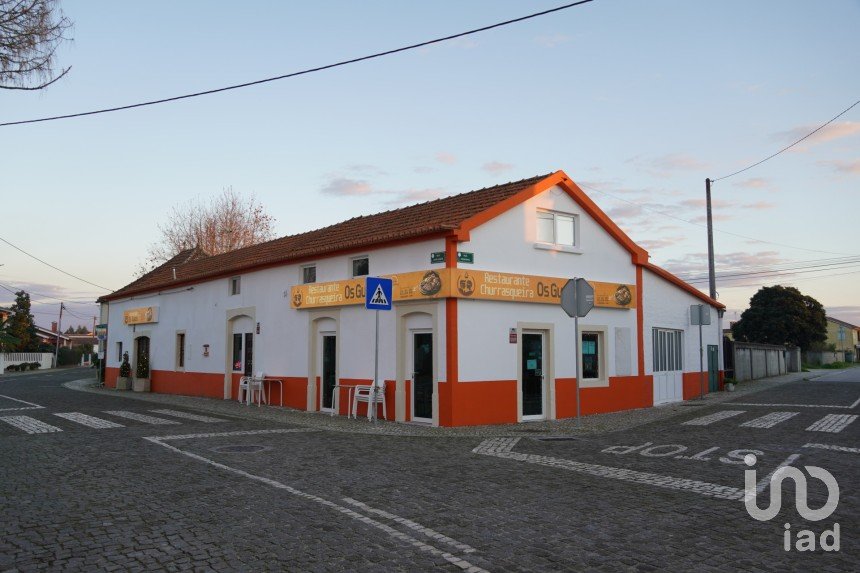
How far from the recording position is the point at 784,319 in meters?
58.8

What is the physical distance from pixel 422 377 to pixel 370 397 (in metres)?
1.32

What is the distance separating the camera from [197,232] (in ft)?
146

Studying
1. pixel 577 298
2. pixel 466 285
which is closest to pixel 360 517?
pixel 577 298

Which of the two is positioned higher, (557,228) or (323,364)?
(557,228)

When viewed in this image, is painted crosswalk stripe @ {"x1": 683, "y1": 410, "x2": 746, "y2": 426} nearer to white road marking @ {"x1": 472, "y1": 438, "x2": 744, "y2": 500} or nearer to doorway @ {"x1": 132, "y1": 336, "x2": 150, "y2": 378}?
white road marking @ {"x1": 472, "y1": 438, "x2": 744, "y2": 500}

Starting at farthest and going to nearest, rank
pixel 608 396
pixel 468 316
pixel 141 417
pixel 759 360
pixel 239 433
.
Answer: pixel 759 360 → pixel 608 396 → pixel 141 417 → pixel 468 316 → pixel 239 433

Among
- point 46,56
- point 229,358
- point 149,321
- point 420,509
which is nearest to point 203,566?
point 420,509

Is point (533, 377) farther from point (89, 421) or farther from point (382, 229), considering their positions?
point (89, 421)

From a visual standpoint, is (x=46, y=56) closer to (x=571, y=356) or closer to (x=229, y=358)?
(x=571, y=356)

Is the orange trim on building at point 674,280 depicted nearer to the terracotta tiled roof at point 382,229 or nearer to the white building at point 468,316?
the white building at point 468,316

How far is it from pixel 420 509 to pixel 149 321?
80.1ft

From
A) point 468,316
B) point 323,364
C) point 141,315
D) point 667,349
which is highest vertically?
point 141,315

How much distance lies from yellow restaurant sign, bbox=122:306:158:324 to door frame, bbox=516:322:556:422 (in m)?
18.3

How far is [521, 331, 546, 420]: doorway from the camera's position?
50.4 ft
